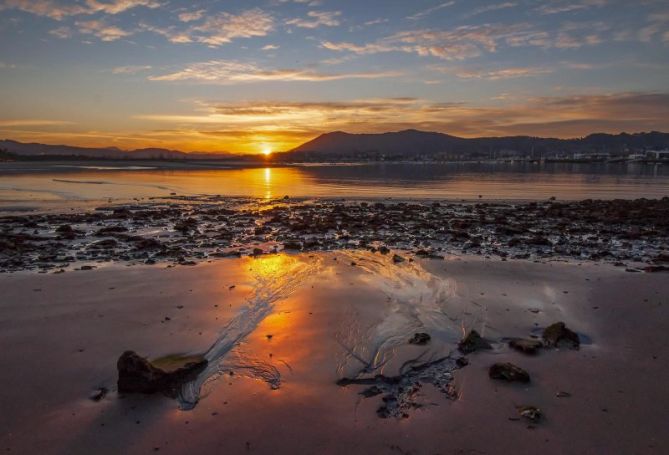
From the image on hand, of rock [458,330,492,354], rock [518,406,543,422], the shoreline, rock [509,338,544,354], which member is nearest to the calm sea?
the shoreline

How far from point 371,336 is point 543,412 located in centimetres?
272

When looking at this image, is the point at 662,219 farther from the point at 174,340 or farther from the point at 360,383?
the point at 174,340

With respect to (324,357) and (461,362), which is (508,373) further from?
(324,357)

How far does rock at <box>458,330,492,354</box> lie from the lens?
6551 millimetres

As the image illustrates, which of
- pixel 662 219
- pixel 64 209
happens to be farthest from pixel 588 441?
pixel 64 209

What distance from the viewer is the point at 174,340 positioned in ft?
22.3

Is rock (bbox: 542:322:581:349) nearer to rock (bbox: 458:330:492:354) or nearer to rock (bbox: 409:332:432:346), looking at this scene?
rock (bbox: 458:330:492:354)

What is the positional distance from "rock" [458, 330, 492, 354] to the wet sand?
0.16 metres

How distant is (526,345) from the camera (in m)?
6.56

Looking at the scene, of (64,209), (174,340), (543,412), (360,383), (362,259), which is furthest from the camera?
(64,209)

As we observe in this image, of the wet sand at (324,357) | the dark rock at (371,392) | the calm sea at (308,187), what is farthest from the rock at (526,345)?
the calm sea at (308,187)

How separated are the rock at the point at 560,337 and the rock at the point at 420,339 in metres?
1.74

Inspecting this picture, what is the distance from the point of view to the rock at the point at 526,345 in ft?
21.2

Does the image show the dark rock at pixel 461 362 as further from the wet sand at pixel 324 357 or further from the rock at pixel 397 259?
the rock at pixel 397 259
